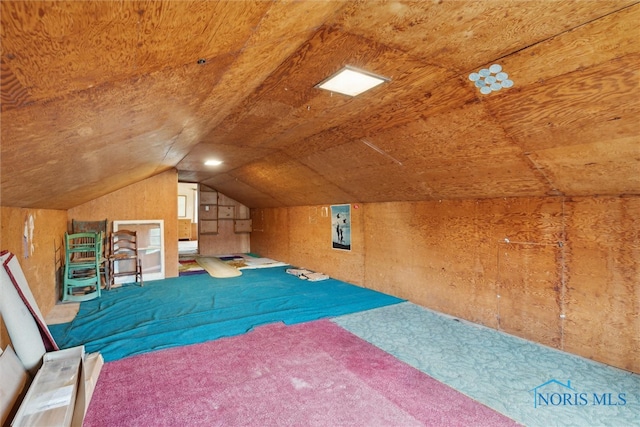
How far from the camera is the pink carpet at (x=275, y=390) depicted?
6.91 ft

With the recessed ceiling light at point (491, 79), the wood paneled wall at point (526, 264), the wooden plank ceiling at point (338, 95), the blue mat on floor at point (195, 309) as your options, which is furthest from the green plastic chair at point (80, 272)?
the recessed ceiling light at point (491, 79)

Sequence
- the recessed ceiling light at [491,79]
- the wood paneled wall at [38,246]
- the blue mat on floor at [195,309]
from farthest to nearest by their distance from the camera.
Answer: the blue mat on floor at [195,309]
the wood paneled wall at [38,246]
the recessed ceiling light at [491,79]

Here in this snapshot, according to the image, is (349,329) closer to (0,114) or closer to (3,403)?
(3,403)

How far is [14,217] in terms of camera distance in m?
2.86

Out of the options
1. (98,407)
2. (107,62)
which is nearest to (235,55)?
(107,62)

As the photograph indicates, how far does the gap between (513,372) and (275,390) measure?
2.02m

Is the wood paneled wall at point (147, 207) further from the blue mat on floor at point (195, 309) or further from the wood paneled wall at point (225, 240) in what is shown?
the wood paneled wall at point (225, 240)

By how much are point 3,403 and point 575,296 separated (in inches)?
173

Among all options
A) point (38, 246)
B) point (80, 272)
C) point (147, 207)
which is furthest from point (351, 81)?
point (80, 272)

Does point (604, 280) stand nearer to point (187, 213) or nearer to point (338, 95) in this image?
point (338, 95)

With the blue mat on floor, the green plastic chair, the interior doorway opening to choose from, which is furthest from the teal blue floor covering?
the interior doorway opening

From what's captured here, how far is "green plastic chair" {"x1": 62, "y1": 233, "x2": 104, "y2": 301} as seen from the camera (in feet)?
15.6

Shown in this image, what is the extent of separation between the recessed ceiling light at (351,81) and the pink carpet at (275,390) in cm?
229

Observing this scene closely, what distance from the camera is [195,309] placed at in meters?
4.45
